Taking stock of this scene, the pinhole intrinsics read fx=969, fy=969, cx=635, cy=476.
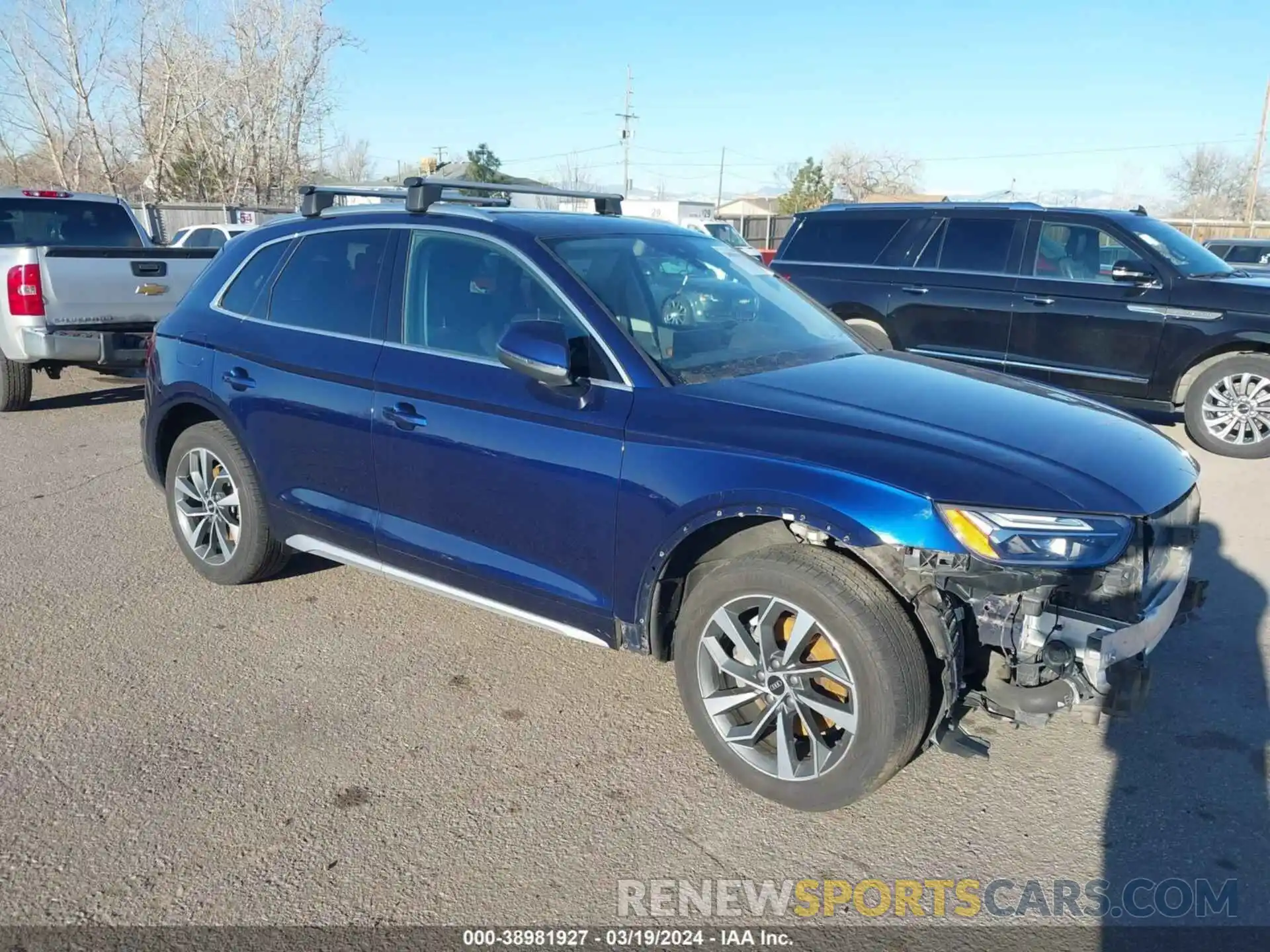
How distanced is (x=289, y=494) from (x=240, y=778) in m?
1.47

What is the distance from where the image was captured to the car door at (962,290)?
8516 millimetres

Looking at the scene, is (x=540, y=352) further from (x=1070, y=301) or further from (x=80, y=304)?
(x=80, y=304)

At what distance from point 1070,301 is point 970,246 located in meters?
1.02

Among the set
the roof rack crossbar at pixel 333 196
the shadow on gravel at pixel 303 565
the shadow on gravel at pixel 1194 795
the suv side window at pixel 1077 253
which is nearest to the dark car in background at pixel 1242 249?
the suv side window at pixel 1077 253

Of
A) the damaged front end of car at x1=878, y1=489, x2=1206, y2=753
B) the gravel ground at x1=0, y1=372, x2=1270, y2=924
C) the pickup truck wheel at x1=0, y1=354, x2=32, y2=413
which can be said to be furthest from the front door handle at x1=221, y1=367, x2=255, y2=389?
the pickup truck wheel at x1=0, y1=354, x2=32, y2=413

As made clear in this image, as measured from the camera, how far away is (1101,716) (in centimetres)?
284

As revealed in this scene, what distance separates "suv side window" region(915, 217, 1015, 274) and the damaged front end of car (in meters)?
6.27

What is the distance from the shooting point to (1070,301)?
821 centimetres

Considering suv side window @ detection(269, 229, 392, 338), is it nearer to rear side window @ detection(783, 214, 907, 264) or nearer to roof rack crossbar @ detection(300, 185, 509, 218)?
roof rack crossbar @ detection(300, 185, 509, 218)

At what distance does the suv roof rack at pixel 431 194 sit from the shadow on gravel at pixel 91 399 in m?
5.44

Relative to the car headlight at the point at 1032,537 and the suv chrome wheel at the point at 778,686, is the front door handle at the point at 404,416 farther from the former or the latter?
the car headlight at the point at 1032,537

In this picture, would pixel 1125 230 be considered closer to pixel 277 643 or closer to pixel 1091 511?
pixel 1091 511

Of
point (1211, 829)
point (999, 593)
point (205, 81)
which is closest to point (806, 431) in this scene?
point (999, 593)

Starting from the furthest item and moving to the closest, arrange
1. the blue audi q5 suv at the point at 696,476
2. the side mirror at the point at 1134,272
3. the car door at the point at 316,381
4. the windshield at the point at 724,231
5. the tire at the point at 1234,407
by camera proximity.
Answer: the windshield at the point at 724,231 → the side mirror at the point at 1134,272 → the tire at the point at 1234,407 → the car door at the point at 316,381 → the blue audi q5 suv at the point at 696,476
